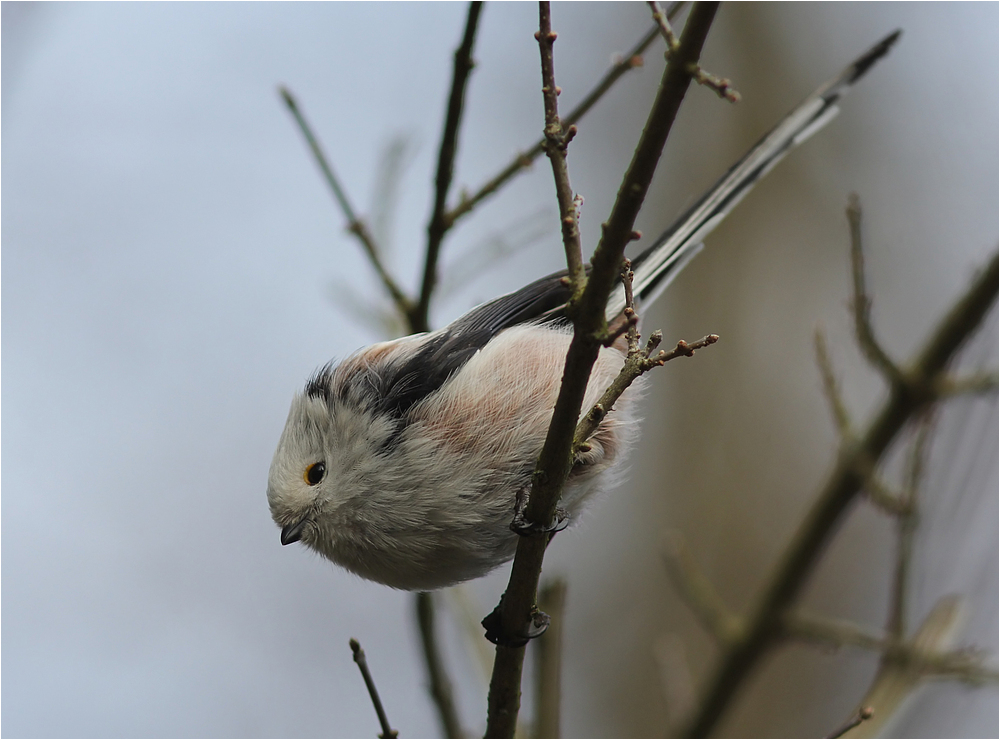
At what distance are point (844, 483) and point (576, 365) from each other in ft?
5.06

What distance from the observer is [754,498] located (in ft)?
21.5

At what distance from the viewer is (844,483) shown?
2.83 m

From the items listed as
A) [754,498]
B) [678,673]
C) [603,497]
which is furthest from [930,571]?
[754,498]

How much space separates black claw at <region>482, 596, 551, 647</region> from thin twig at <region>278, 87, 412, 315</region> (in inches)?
47.6

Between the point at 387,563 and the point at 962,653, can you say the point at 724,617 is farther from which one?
the point at 387,563

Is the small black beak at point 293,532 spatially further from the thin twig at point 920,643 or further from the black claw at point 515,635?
the thin twig at point 920,643

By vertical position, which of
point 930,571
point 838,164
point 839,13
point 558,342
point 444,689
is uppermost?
point 839,13

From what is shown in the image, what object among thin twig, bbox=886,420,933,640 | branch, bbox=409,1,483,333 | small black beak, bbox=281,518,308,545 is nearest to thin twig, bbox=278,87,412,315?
branch, bbox=409,1,483,333

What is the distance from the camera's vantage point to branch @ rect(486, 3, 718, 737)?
4.82 feet

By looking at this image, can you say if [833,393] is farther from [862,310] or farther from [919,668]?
[919,668]

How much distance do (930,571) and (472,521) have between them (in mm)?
1581

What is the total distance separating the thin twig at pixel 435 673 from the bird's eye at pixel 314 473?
0.62 m

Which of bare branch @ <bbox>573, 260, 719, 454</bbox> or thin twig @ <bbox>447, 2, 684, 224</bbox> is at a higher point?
thin twig @ <bbox>447, 2, 684, 224</bbox>

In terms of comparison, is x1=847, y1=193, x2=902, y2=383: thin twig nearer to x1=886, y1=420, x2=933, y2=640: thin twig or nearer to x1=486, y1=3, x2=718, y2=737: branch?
x1=886, y1=420, x2=933, y2=640: thin twig
